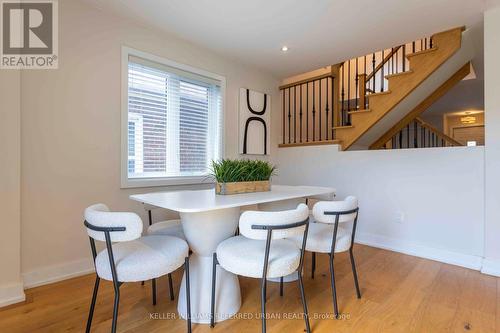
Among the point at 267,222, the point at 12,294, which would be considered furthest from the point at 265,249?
the point at 12,294

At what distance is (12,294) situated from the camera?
184 cm

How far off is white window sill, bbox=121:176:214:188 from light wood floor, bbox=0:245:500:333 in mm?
887

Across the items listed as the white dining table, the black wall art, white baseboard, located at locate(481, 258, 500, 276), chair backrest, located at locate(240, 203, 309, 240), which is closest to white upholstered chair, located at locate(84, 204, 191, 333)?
the white dining table

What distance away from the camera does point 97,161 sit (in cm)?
236

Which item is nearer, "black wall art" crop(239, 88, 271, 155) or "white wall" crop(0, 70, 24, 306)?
"white wall" crop(0, 70, 24, 306)

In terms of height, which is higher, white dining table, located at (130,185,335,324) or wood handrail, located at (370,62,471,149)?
wood handrail, located at (370,62,471,149)

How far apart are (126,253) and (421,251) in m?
2.93

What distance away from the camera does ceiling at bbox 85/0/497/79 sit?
2230 millimetres

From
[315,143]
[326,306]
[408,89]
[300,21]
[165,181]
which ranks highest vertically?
[300,21]

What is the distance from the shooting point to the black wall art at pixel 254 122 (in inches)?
143

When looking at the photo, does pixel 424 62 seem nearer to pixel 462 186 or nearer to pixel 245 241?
pixel 462 186

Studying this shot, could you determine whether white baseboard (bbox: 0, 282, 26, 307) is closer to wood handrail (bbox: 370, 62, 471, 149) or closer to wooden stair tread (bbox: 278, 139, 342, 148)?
wooden stair tread (bbox: 278, 139, 342, 148)

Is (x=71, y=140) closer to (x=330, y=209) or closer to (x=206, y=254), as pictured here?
(x=206, y=254)

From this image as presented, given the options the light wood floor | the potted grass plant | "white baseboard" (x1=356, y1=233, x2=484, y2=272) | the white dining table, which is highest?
the potted grass plant
